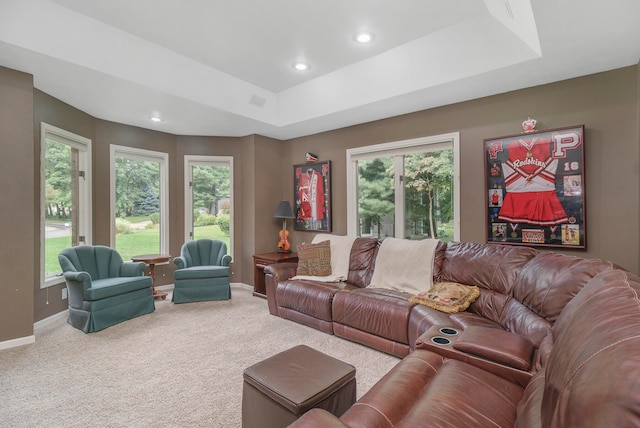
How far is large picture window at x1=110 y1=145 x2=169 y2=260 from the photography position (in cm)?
458

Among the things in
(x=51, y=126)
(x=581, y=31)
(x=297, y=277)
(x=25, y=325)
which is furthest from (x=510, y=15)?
(x=25, y=325)

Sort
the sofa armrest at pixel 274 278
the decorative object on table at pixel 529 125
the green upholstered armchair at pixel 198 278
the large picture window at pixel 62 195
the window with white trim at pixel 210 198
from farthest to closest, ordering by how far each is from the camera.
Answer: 1. the window with white trim at pixel 210 198
2. the green upholstered armchair at pixel 198 278
3. the sofa armrest at pixel 274 278
4. the large picture window at pixel 62 195
5. the decorative object on table at pixel 529 125

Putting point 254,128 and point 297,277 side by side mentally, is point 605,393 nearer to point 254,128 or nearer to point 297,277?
point 297,277

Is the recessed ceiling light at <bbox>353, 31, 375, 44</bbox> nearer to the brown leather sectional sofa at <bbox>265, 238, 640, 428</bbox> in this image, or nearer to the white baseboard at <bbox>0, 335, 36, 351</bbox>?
the brown leather sectional sofa at <bbox>265, 238, 640, 428</bbox>

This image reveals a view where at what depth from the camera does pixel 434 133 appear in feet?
12.1

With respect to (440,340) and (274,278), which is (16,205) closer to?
(274,278)

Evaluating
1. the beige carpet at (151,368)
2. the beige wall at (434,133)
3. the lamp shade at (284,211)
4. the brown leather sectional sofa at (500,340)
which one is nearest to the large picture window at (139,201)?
the beige wall at (434,133)

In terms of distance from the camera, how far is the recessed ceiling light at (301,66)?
3396mm

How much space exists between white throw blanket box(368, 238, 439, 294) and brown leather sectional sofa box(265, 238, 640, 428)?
0.36 feet

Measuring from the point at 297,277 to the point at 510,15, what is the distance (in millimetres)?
3258

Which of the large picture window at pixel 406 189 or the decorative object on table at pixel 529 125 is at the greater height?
the decorative object on table at pixel 529 125

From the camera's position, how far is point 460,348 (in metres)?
1.70

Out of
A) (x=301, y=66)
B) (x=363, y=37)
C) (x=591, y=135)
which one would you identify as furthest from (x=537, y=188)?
(x=301, y=66)

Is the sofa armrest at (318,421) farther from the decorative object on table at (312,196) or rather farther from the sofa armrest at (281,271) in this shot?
the decorative object on table at (312,196)
